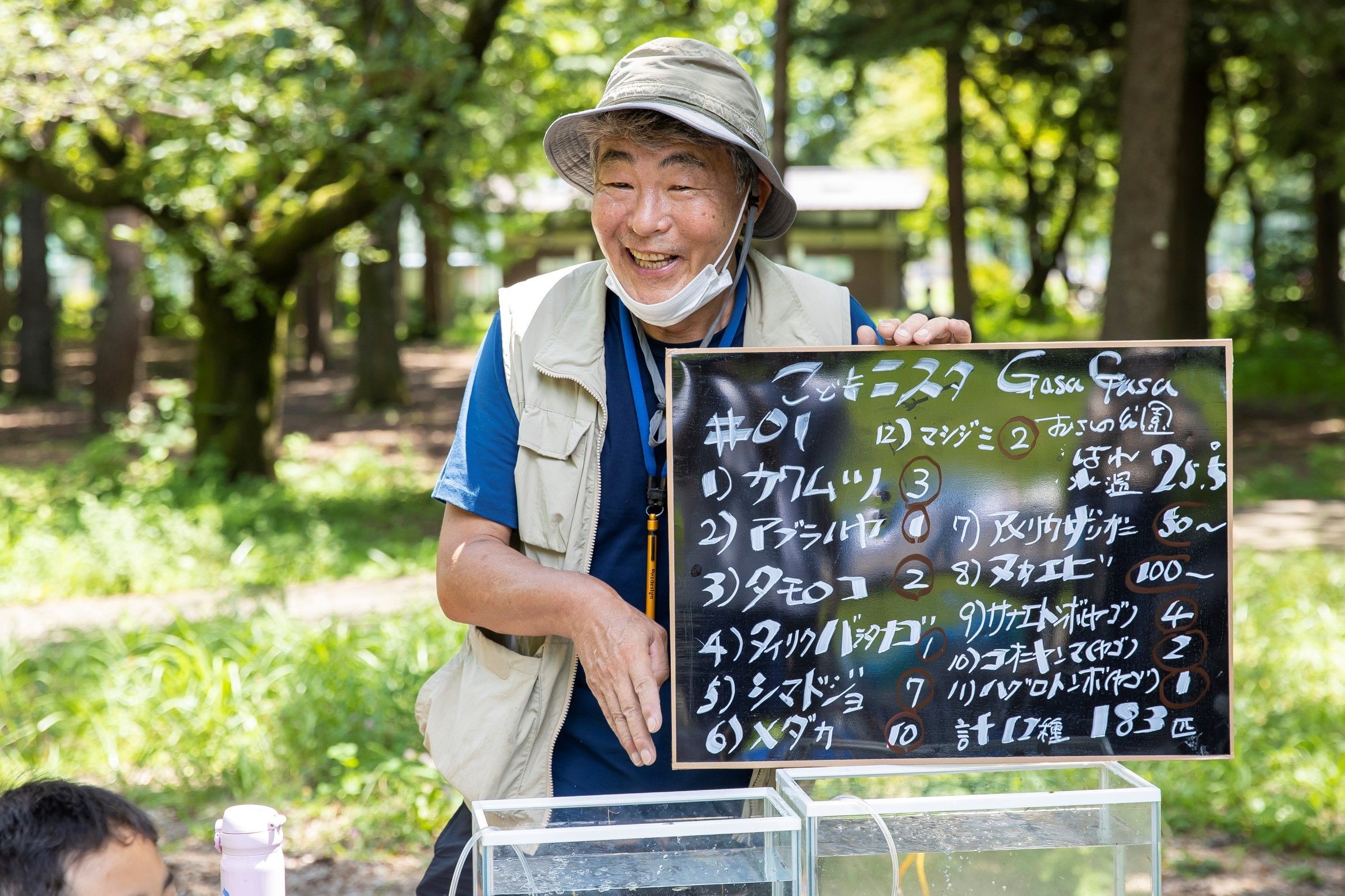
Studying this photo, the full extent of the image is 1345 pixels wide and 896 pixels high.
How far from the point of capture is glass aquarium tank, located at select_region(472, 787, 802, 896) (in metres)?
1.91

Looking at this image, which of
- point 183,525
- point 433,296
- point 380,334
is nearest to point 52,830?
point 183,525

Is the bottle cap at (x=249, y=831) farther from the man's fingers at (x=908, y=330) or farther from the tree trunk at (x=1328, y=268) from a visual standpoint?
the tree trunk at (x=1328, y=268)

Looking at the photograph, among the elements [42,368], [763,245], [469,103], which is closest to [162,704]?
[469,103]

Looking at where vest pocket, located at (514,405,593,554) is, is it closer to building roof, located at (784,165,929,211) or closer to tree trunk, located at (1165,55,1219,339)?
tree trunk, located at (1165,55,1219,339)

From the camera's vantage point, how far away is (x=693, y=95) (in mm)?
2201

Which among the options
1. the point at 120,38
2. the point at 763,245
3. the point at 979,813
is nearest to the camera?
the point at 979,813

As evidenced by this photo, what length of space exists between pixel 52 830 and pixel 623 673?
863 mm

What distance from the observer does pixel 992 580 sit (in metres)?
2.20

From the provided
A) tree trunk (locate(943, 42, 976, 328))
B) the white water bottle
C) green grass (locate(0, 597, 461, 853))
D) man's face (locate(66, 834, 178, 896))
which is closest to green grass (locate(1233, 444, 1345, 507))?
tree trunk (locate(943, 42, 976, 328))

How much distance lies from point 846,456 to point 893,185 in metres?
42.4

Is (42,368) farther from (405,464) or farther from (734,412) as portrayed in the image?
(734,412)

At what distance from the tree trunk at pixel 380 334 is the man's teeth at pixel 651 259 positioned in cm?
1592

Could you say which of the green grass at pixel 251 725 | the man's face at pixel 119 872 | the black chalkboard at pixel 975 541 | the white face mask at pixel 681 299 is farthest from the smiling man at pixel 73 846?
the green grass at pixel 251 725

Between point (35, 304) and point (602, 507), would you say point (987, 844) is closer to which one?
point (602, 507)
